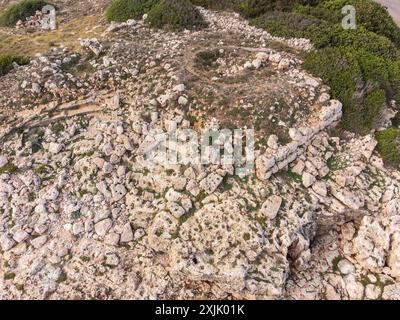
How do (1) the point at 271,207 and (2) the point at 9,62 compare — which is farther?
(2) the point at 9,62

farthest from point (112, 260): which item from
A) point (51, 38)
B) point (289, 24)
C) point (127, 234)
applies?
point (289, 24)

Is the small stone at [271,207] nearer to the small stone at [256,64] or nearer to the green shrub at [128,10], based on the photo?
the small stone at [256,64]

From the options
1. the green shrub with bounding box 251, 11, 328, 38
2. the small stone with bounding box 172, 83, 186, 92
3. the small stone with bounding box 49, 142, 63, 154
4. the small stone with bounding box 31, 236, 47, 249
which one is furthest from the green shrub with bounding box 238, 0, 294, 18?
the small stone with bounding box 31, 236, 47, 249

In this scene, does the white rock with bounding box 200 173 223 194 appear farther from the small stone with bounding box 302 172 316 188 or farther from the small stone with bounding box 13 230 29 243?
the small stone with bounding box 13 230 29 243

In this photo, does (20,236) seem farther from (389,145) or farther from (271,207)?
(389,145)

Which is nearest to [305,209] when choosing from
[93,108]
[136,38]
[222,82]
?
[222,82]
